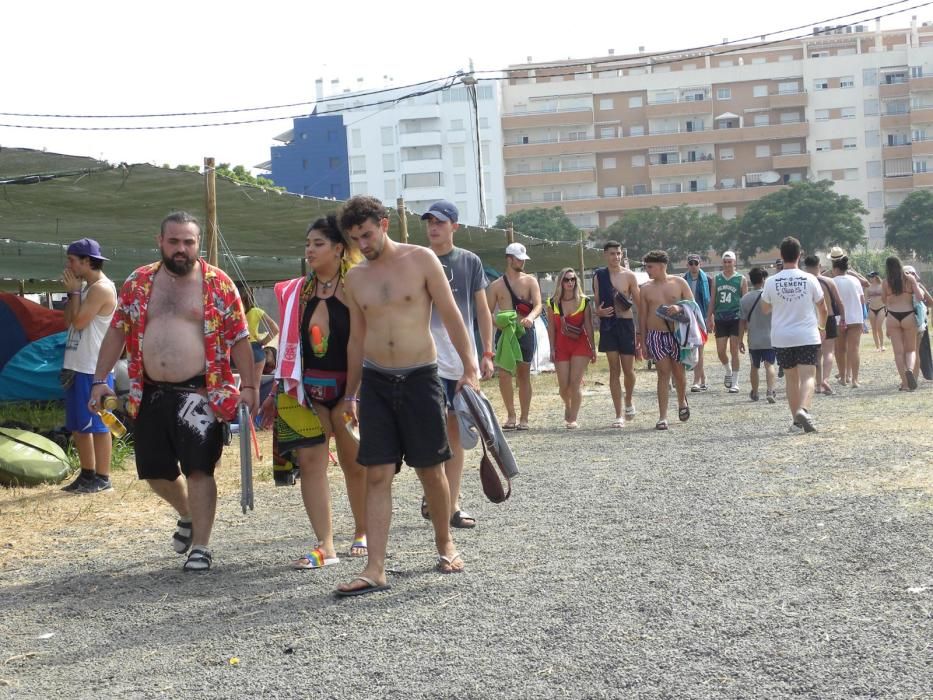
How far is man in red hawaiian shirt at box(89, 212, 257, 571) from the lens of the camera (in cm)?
636

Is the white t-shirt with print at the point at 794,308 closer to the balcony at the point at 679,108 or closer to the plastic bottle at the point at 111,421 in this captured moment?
the plastic bottle at the point at 111,421

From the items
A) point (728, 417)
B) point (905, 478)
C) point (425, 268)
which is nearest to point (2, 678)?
point (425, 268)

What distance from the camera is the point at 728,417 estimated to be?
43.7ft

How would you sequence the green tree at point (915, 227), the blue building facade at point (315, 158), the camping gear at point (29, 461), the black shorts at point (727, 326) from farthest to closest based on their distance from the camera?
1. the blue building facade at point (315, 158)
2. the green tree at point (915, 227)
3. the black shorts at point (727, 326)
4. the camping gear at point (29, 461)

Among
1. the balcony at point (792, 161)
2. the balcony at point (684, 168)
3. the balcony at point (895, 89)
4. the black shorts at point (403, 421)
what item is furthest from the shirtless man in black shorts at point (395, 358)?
the balcony at point (895, 89)

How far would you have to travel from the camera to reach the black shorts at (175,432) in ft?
20.9

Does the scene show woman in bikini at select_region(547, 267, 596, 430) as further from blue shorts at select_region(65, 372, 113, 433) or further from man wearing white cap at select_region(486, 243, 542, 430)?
blue shorts at select_region(65, 372, 113, 433)

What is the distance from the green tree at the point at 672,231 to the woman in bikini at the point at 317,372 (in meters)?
78.6

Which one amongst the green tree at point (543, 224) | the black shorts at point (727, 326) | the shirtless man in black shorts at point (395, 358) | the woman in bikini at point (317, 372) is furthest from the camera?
the green tree at point (543, 224)

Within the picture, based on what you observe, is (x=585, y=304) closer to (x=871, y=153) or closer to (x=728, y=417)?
(x=728, y=417)

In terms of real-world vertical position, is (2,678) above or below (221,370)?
below

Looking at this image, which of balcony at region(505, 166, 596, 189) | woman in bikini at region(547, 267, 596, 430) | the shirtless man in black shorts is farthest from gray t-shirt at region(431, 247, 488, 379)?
balcony at region(505, 166, 596, 189)

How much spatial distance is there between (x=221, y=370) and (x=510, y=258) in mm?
6560

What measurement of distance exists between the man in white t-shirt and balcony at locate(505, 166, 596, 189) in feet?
289
